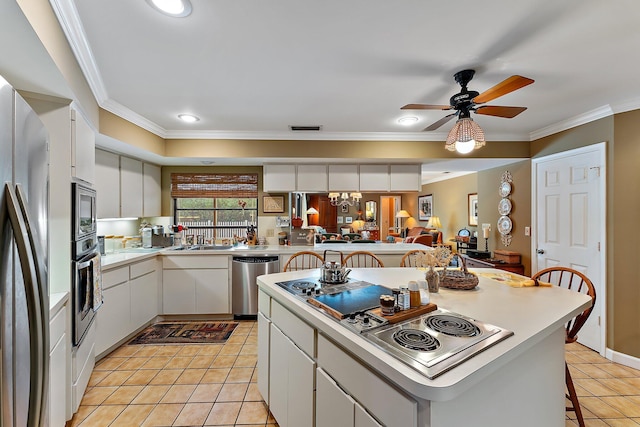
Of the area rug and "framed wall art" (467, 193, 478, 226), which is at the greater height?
"framed wall art" (467, 193, 478, 226)

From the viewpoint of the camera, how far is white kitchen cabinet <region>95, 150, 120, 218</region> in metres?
2.92

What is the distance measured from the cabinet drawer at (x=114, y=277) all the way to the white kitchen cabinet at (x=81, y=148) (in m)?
0.92

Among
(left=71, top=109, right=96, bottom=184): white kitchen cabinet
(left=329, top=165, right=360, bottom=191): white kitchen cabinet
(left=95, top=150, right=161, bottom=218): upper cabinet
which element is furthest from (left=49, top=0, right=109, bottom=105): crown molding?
(left=329, top=165, right=360, bottom=191): white kitchen cabinet

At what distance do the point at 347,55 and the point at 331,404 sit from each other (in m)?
1.98

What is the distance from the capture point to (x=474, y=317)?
128 cm

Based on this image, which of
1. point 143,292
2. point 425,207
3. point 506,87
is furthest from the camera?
point 425,207

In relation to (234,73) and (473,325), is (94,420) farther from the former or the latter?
(234,73)

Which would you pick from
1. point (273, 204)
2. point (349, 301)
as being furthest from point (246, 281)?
point (349, 301)

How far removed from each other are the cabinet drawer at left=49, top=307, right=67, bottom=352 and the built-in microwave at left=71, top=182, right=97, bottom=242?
19.3 inches

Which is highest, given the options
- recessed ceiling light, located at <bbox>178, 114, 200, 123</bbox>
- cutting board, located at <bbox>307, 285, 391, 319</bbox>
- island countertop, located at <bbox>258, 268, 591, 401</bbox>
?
recessed ceiling light, located at <bbox>178, 114, 200, 123</bbox>

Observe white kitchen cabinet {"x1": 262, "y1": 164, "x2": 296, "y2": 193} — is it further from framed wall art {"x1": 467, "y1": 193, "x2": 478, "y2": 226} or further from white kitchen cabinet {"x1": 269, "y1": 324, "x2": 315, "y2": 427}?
framed wall art {"x1": 467, "y1": 193, "x2": 478, "y2": 226}

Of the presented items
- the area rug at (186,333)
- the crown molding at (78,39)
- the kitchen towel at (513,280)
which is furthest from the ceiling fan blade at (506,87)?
the area rug at (186,333)

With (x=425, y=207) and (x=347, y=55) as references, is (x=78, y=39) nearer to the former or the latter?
(x=347, y=55)

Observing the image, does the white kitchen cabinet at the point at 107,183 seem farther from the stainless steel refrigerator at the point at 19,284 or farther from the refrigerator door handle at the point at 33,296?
the refrigerator door handle at the point at 33,296
